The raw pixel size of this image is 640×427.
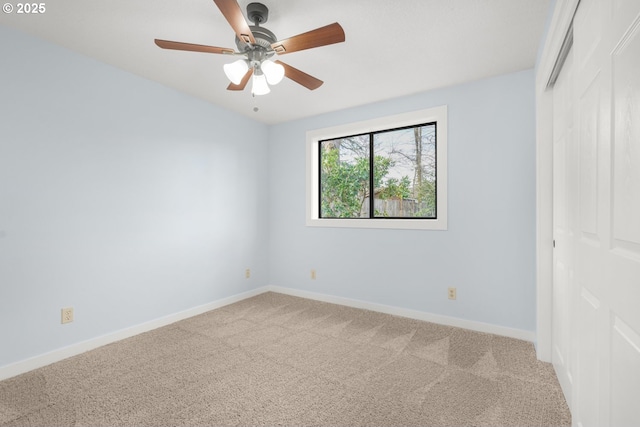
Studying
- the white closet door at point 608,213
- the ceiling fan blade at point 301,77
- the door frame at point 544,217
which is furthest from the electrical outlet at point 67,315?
the door frame at point 544,217

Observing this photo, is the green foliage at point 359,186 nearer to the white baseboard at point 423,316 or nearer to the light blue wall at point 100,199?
the white baseboard at point 423,316

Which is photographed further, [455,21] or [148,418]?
[455,21]

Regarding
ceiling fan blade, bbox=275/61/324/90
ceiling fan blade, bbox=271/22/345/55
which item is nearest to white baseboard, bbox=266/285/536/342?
ceiling fan blade, bbox=275/61/324/90

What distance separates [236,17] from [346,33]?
0.88 meters

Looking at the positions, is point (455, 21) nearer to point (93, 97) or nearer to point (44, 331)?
point (93, 97)

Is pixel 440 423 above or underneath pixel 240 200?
underneath

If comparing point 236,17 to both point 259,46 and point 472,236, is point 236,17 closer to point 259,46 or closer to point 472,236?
point 259,46

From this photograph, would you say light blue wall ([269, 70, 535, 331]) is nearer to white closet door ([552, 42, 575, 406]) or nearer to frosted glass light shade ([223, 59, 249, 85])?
white closet door ([552, 42, 575, 406])

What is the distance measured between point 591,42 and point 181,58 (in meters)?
2.56

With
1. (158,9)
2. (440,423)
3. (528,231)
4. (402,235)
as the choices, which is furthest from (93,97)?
(528,231)

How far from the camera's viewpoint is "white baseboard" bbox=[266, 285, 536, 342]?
2.64m

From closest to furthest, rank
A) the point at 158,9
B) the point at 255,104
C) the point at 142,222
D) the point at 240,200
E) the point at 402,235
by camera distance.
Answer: the point at 158,9, the point at 142,222, the point at 402,235, the point at 255,104, the point at 240,200

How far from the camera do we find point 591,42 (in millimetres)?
1109

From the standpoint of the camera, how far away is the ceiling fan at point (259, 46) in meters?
1.61
